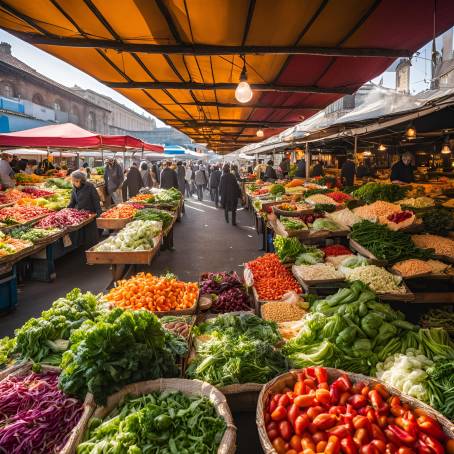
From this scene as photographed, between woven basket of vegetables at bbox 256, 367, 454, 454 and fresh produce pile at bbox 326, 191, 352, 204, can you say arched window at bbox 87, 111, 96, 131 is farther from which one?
woven basket of vegetables at bbox 256, 367, 454, 454

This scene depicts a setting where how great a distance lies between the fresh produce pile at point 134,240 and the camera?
19.2 feet

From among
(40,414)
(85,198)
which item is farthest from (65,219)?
(40,414)

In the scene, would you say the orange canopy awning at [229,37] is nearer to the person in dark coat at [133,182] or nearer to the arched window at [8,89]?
the person in dark coat at [133,182]

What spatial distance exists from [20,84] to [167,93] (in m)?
22.7

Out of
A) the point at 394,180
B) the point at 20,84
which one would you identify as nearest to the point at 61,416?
the point at 394,180

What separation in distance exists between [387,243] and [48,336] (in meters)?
4.06

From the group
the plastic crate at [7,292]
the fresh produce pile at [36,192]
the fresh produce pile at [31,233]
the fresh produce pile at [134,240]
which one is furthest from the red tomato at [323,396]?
the fresh produce pile at [36,192]

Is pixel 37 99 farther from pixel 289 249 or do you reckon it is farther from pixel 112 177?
pixel 289 249

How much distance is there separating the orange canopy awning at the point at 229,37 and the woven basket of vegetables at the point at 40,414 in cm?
377

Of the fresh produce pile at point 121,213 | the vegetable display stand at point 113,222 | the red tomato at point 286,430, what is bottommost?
the red tomato at point 286,430

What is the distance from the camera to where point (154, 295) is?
13.2ft

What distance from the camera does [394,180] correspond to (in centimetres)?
954

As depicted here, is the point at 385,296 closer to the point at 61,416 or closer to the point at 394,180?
the point at 61,416

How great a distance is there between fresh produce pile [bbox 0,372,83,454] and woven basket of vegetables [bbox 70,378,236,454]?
230 millimetres
